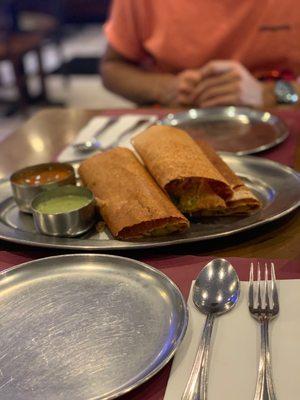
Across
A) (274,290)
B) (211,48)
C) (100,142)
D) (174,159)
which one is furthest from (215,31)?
(274,290)

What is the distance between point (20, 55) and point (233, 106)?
2.68 metres

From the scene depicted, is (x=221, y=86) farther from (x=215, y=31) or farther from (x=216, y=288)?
(x=216, y=288)

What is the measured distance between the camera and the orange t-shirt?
1512 mm

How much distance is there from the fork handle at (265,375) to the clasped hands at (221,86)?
0.93 metres

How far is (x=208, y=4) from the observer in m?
1.53

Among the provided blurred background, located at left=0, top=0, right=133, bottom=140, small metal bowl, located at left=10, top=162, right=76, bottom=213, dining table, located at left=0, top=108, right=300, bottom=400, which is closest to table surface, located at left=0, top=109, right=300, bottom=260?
dining table, located at left=0, top=108, right=300, bottom=400

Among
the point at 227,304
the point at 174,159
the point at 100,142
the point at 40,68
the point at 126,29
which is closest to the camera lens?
the point at 227,304

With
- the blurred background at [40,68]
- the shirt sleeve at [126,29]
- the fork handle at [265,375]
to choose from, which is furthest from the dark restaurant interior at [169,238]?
the blurred background at [40,68]

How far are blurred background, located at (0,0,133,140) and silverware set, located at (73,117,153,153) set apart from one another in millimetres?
2048

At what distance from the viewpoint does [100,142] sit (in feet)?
3.87

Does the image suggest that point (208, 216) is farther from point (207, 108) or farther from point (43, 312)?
point (207, 108)

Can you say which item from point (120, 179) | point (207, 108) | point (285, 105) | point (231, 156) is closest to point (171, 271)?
point (120, 179)

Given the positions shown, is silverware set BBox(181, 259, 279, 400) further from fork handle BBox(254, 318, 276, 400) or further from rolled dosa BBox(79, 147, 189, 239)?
rolled dosa BBox(79, 147, 189, 239)

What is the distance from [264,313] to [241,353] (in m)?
0.07
